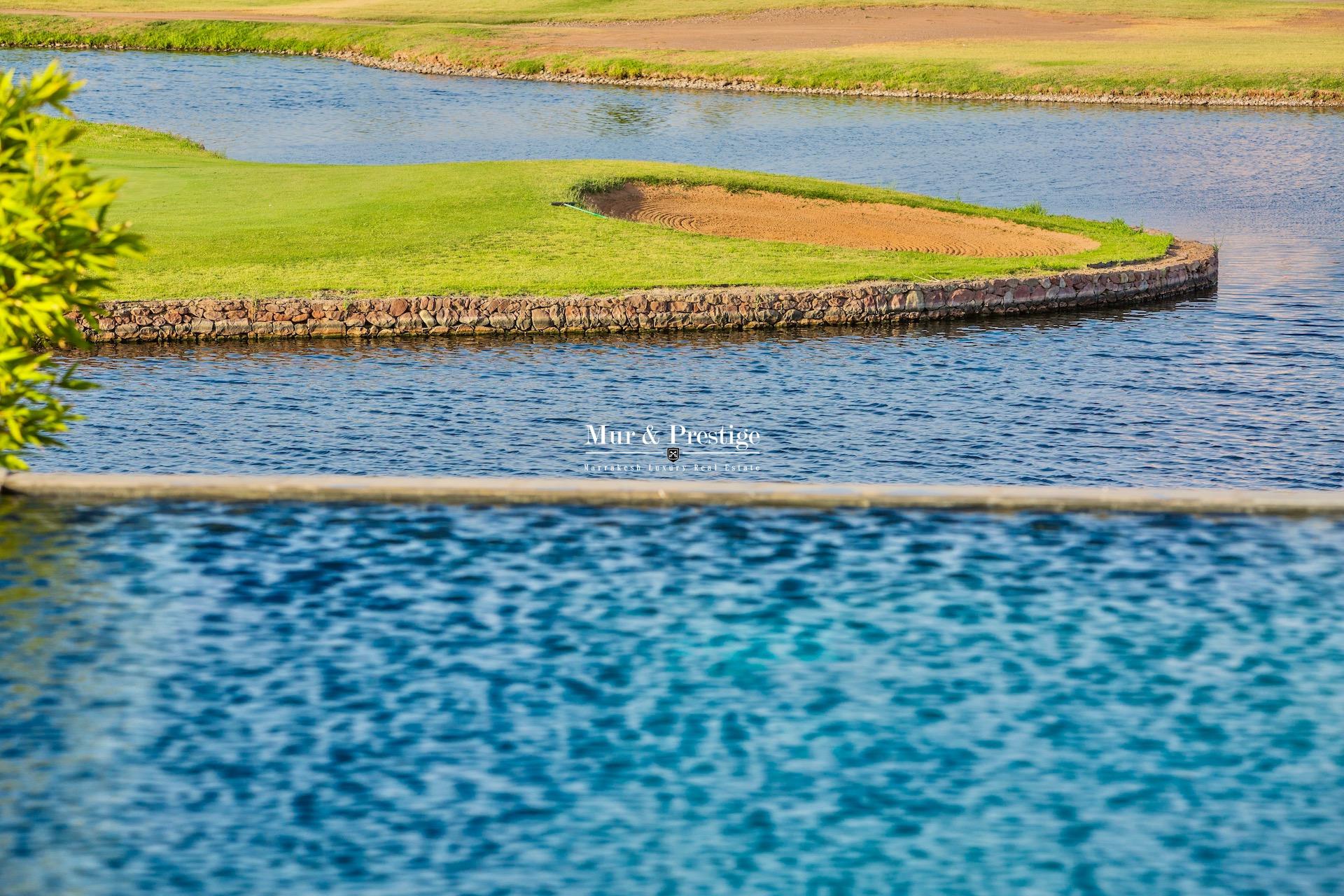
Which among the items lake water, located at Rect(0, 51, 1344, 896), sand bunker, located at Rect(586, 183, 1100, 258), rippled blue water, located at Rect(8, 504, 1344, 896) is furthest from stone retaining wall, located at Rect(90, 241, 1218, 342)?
rippled blue water, located at Rect(8, 504, 1344, 896)

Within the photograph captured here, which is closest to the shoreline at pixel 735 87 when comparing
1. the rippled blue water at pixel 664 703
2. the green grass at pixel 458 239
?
the green grass at pixel 458 239

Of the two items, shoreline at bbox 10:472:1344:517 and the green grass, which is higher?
the green grass

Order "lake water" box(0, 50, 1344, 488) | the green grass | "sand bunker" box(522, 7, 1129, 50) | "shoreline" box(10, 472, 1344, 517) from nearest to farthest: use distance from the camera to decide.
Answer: "shoreline" box(10, 472, 1344, 517) < "lake water" box(0, 50, 1344, 488) < the green grass < "sand bunker" box(522, 7, 1129, 50)

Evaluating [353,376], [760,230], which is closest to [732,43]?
[760,230]

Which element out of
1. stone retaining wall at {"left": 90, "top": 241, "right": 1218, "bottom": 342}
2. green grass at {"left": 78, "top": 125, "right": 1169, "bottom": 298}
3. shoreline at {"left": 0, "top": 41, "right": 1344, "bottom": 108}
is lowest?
stone retaining wall at {"left": 90, "top": 241, "right": 1218, "bottom": 342}

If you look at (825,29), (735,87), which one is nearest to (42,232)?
(735,87)

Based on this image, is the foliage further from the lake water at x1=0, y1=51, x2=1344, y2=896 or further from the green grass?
the green grass

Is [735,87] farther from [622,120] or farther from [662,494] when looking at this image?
[662,494]
